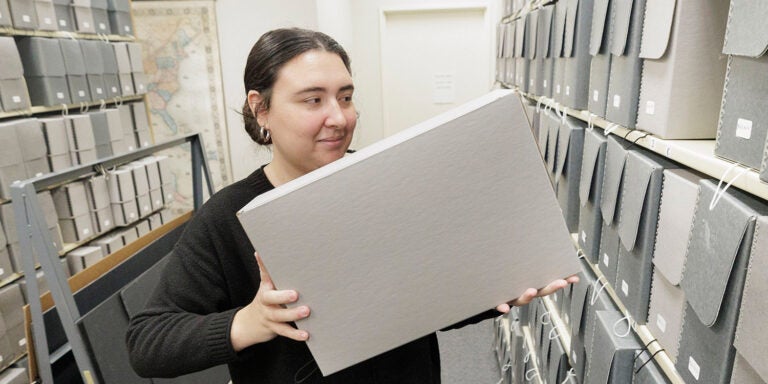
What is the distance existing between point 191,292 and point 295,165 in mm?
276

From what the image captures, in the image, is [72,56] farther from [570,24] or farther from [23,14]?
[570,24]

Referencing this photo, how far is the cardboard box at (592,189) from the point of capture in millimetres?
1174

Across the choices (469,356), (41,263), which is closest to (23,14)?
(41,263)

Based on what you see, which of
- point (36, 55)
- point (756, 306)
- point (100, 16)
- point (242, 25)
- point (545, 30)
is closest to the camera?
point (756, 306)

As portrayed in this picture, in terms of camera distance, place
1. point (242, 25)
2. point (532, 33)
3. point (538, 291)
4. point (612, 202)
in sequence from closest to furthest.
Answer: point (538, 291) → point (612, 202) → point (532, 33) → point (242, 25)

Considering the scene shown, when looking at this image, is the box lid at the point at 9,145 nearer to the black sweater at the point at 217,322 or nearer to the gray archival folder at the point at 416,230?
the black sweater at the point at 217,322

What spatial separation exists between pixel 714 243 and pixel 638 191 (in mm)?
266

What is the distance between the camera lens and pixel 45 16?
250 centimetres

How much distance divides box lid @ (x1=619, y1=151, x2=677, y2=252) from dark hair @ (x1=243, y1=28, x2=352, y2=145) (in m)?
0.60

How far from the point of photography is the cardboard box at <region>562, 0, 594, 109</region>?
125 cm

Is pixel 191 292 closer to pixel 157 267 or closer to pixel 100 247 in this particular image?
pixel 157 267

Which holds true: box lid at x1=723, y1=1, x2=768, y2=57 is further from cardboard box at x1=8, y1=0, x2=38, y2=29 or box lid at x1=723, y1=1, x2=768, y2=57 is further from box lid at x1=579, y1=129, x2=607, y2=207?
cardboard box at x1=8, y1=0, x2=38, y2=29

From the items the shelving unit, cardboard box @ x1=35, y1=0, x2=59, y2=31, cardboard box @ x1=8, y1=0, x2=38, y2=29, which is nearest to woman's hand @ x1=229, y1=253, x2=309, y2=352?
the shelving unit

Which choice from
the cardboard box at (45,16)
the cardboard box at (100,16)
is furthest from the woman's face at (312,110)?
the cardboard box at (100,16)
